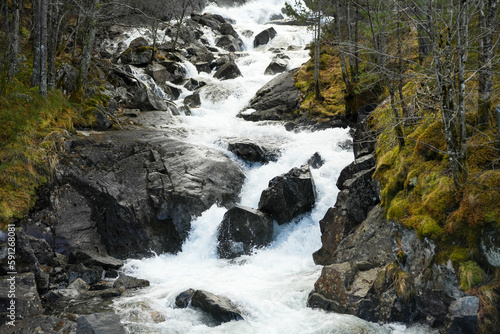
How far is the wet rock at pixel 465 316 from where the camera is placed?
614 centimetres

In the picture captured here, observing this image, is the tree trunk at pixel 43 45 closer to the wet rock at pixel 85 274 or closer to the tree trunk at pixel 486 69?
the wet rock at pixel 85 274

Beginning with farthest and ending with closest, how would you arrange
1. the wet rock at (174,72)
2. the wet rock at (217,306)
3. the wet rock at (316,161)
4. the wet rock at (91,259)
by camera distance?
the wet rock at (174,72) < the wet rock at (316,161) < the wet rock at (91,259) < the wet rock at (217,306)

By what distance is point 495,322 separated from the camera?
6.02 meters

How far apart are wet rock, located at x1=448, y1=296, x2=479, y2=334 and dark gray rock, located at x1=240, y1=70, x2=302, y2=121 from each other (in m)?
15.3

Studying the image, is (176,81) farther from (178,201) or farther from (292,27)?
(292,27)

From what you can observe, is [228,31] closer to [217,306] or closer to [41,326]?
[217,306]

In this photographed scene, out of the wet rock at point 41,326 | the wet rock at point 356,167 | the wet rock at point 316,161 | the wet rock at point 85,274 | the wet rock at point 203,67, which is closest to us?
the wet rock at point 41,326

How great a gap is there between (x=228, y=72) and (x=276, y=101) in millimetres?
7279

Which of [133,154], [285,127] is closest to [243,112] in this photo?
[285,127]

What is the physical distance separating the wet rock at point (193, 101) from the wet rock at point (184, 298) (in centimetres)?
1606

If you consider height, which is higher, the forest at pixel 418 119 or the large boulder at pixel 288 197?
the forest at pixel 418 119

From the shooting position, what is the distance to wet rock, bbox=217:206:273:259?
41.1ft

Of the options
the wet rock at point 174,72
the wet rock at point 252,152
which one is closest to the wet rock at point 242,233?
the wet rock at point 252,152

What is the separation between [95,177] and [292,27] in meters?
33.5
